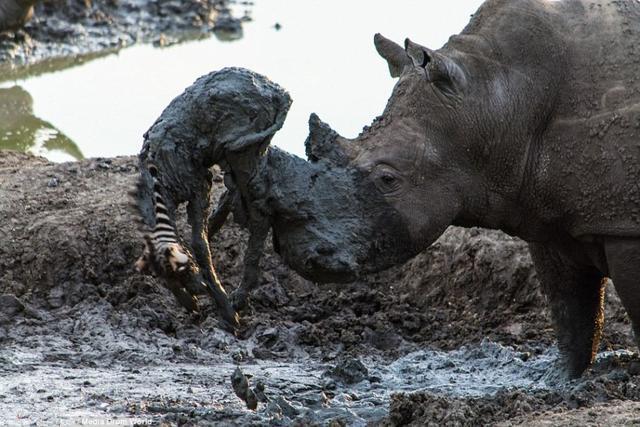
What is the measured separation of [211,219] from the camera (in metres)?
7.01

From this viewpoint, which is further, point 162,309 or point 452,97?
point 162,309

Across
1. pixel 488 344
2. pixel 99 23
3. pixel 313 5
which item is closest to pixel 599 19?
pixel 488 344

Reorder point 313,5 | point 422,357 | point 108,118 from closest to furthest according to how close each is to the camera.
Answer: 1. point 422,357
2. point 108,118
3. point 313,5

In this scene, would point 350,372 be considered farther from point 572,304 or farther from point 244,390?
point 572,304

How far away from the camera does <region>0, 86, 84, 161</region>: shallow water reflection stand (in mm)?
14258

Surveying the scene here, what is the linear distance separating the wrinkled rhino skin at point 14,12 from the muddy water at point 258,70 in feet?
2.61

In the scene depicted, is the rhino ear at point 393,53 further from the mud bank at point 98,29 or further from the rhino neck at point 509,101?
the mud bank at point 98,29

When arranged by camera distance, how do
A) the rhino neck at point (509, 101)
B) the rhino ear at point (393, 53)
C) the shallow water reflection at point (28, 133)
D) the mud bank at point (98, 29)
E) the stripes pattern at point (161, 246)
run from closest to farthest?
the stripes pattern at point (161, 246) → the rhino neck at point (509, 101) → the rhino ear at point (393, 53) → the shallow water reflection at point (28, 133) → the mud bank at point (98, 29)

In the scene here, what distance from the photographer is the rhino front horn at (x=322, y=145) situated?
717 cm

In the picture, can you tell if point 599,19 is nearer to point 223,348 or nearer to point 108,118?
point 223,348

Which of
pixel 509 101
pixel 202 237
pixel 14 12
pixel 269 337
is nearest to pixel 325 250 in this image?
pixel 202 237

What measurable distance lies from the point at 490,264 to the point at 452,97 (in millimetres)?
2783

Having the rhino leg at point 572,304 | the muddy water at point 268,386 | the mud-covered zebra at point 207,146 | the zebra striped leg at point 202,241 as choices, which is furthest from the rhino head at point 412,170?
the muddy water at point 268,386

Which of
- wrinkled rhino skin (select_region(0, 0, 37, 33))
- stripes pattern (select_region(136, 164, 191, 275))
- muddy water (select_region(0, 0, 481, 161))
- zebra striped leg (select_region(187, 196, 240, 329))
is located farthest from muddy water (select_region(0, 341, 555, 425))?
wrinkled rhino skin (select_region(0, 0, 37, 33))
